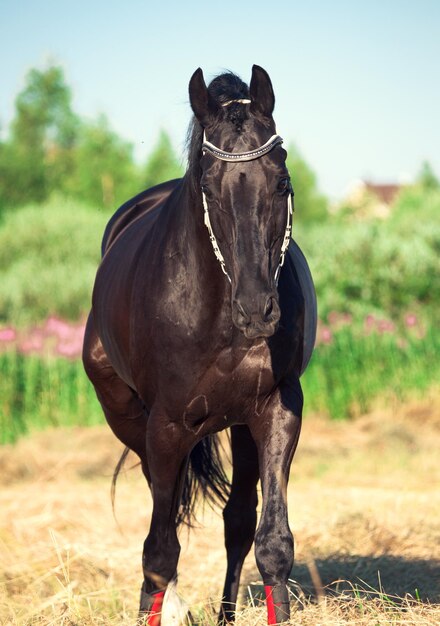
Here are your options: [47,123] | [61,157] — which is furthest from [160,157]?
[47,123]

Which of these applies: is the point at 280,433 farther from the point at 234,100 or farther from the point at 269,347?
the point at 234,100

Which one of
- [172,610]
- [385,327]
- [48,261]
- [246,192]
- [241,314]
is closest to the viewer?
[241,314]

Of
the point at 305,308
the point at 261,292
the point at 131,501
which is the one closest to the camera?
the point at 261,292

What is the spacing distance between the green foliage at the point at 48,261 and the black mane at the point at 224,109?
15271 millimetres

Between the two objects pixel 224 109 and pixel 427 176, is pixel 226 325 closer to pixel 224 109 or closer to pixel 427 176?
pixel 224 109

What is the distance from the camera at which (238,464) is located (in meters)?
4.67

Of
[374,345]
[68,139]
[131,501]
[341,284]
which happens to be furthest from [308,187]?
[131,501]

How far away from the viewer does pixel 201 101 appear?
3.59 metres

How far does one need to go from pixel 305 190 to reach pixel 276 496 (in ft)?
151

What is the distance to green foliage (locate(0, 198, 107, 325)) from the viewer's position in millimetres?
20031

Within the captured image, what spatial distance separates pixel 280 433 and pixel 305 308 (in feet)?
2.22

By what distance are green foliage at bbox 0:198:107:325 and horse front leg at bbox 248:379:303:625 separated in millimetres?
15234

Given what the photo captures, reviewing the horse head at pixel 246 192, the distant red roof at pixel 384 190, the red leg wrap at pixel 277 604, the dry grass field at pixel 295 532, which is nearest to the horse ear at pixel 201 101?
the horse head at pixel 246 192

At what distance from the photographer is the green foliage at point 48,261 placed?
789 inches
